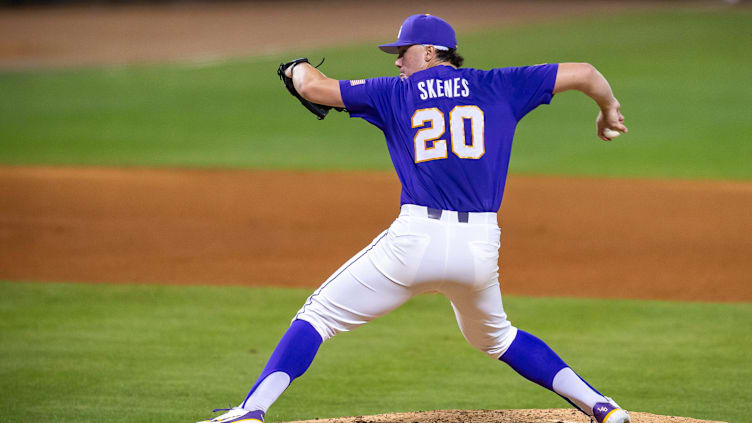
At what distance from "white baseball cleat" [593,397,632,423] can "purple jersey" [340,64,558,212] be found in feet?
3.32

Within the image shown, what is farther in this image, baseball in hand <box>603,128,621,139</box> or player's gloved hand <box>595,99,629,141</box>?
baseball in hand <box>603,128,621,139</box>

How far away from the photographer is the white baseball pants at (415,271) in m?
4.16

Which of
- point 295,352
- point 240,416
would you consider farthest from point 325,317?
point 240,416

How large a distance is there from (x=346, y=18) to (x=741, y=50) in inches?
582

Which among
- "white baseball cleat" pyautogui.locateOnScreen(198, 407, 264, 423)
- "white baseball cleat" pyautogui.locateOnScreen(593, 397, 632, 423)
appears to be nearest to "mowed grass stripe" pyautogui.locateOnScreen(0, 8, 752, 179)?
"white baseball cleat" pyautogui.locateOnScreen(593, 397, 632, 423)

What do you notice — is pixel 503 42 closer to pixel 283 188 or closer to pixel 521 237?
pixel 283 188

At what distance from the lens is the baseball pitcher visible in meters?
4.18

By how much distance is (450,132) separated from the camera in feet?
13.9

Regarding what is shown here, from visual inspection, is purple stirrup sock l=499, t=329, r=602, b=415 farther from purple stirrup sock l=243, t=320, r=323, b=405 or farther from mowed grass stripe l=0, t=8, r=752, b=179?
mowed grass stripe l=0, t=8, r=752, b=179

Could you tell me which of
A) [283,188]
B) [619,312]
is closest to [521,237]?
[619,312]

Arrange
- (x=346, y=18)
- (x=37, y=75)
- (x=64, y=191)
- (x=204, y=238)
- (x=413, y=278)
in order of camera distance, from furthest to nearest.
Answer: (x=346, y=18), (x=37, y=75), (x=64, y=191), (x=204, y=238), (x=413, y=278)

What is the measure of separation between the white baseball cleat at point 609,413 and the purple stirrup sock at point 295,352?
4.22ft

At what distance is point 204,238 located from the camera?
10.9 meters

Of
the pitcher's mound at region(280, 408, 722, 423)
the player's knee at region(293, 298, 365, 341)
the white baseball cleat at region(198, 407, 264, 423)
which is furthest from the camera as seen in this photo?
the pitcher's mound at region(280, 408, 722, 423)
